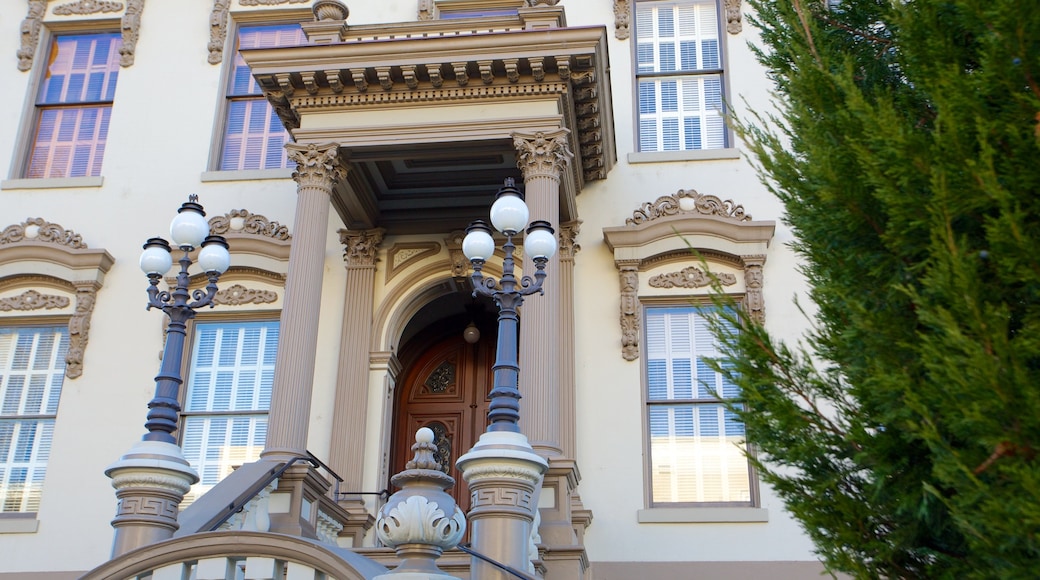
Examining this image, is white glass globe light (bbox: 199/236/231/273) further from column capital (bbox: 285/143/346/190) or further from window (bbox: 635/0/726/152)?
window (bbox: 635/0/726/152)

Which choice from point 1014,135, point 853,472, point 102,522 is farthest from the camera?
point 102,522

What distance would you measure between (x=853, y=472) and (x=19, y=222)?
12650 mm

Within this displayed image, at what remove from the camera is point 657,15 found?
50.8 feet

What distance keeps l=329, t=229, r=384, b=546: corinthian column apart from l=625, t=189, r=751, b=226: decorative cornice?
3363 millimetres

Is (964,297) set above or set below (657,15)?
below

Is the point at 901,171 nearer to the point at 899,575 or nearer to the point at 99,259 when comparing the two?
the point at 899,575

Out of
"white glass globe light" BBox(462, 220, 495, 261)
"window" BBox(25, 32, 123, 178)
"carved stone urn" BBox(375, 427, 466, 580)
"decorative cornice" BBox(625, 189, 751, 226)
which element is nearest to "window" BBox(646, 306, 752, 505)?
"decorative cornice" BBox(625, 189, 751, 226)

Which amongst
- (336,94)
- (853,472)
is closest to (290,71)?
(336,94)

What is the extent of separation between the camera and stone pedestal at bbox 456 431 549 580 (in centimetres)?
765

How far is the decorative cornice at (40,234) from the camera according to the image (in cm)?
1455

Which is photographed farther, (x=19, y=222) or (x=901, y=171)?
(x=19, y=222)

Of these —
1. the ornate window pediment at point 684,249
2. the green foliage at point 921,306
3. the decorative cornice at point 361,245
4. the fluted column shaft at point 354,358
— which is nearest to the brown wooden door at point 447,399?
the fluted column shaft at point 354,358

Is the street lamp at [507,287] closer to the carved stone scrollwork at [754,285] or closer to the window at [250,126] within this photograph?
the carved stone scrollwork at [754,285]

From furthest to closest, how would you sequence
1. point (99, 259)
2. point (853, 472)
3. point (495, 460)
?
point (99, 259) → point (495, 460) → point (853, 472)
